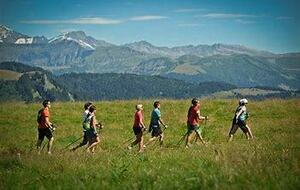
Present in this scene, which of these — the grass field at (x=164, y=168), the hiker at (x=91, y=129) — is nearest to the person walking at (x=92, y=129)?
the hiker at (x=91, y=129)

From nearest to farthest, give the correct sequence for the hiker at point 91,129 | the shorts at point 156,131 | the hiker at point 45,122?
the hiker at point 91,129, the hiker at point 45,122, the shorts at point 156,131

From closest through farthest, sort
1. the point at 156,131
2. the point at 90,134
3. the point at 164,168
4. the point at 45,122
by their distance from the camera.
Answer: the point at 164,168
the point at 90,134
the point at 45,122
the point at 156,131

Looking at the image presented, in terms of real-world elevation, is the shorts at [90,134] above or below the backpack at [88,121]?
below

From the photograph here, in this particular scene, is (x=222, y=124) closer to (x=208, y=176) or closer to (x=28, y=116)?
(x=28, y=116)

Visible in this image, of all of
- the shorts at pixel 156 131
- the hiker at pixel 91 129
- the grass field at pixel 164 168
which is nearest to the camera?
the grass field at pixel 164 168

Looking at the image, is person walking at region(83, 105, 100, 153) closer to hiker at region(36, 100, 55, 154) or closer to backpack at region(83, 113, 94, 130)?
backpack at region(83, 113, 94, 130)

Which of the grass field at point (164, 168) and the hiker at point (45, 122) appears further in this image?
the hiker at point (45, 122)

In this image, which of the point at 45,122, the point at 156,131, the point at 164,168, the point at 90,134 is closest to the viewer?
the point at 164,168

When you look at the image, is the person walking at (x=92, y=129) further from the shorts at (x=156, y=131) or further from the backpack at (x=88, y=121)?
the shorts at (x=156, y=131)

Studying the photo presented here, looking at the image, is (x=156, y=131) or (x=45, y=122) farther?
(x=156, y=131)

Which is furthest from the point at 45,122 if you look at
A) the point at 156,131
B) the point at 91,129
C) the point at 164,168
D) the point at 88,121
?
the point at 164,168

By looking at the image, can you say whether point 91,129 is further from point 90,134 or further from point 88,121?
point 88,121

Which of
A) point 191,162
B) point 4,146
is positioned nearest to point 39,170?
point 191,162

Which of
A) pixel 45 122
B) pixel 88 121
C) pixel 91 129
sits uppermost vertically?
pixel 88 121
